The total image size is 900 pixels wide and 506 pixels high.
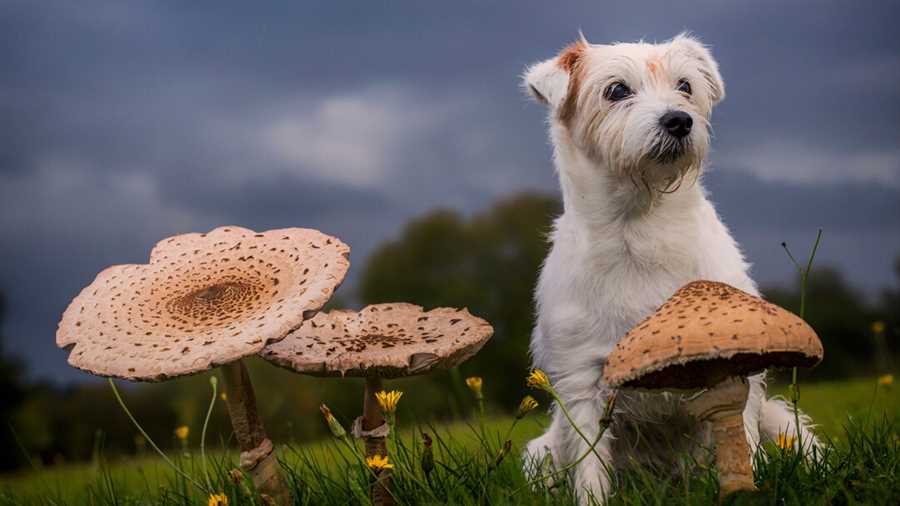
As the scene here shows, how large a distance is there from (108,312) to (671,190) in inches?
139

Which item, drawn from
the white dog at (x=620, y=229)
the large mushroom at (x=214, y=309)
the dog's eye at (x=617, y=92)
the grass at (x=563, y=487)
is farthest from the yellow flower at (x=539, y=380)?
the dog's eye at (x=617, y=92)

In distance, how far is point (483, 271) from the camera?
2716 centimetres

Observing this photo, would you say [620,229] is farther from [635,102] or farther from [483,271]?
[483,271]

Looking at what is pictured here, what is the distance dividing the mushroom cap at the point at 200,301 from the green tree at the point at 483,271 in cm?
1935

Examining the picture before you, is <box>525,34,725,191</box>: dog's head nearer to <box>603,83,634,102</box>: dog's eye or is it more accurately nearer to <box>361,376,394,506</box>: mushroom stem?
<box>603,83,634,102</box>: dog's eye

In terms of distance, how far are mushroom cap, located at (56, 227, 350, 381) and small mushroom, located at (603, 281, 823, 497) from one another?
154 centimetres

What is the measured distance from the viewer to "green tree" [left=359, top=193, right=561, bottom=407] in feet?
84.8

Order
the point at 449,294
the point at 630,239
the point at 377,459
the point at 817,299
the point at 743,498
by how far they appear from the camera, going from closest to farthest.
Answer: the point at 743,498, the point at 377,459, the point at 630,239, the point at 449,294, the point at 817,299

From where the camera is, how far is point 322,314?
526 centimetres

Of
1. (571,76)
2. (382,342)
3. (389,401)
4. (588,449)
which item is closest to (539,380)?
(389,401)

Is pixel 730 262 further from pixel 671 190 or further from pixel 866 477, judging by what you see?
pixel 866 477

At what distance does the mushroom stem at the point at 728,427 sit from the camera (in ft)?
13.5

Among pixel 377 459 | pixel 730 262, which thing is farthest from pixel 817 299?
pixel 377 459

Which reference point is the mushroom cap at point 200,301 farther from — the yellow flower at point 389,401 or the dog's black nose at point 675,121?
the dog's black nose at point 675,121
